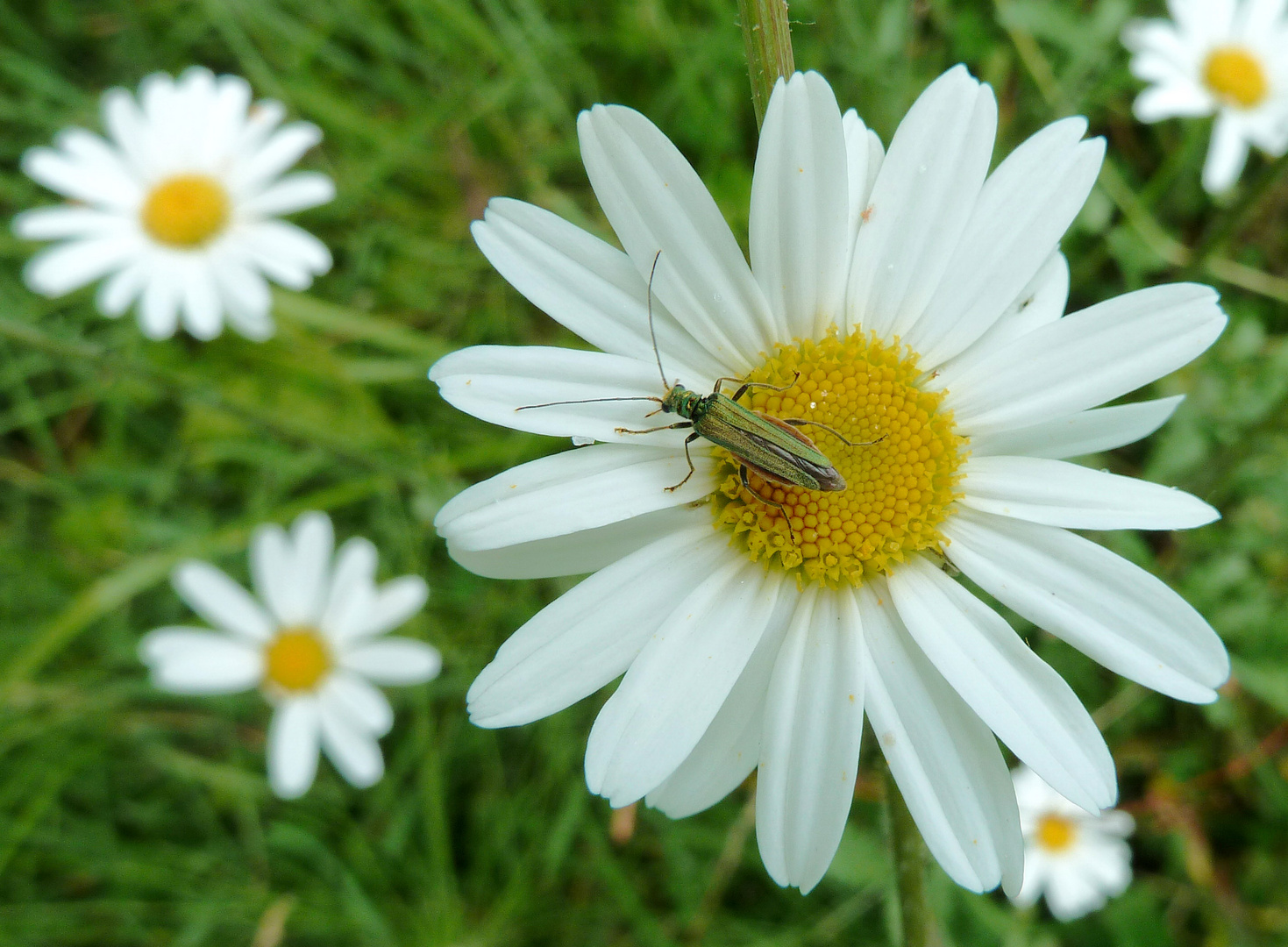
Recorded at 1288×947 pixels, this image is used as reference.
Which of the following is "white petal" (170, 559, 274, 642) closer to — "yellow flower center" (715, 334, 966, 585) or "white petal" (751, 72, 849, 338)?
"yellow flower center" (715, 334, 966, 585)

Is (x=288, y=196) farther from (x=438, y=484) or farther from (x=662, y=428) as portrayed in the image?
(x=662, y=428)

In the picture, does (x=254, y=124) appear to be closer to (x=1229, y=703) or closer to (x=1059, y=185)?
(x=1059, y=185)

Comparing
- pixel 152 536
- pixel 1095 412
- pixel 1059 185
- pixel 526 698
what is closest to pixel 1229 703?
pixel 1095 412

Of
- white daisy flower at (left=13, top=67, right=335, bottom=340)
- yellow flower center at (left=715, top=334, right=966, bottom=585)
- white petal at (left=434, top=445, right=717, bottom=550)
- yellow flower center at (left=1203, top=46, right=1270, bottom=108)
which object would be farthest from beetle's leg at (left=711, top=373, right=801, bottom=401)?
yellow flower center at (left=1203, top=46, right=1270, bottom=108)

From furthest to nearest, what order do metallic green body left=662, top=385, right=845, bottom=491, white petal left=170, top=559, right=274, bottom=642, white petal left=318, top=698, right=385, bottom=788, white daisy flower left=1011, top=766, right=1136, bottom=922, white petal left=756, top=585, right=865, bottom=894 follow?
white petal left=170, top=559, right=274, bottom=642, white petal left=318, top=698, right=385, bottom=788, white daisy flower left=1011, top=766, right=1136, bottom=922, metallic green body left=662, top=385, right=845, bottom=491, white petal left=756, top=585, right=865, bottom=894

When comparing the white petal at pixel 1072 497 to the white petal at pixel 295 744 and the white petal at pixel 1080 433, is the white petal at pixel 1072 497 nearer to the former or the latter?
the white petal at pixel 1080 433
